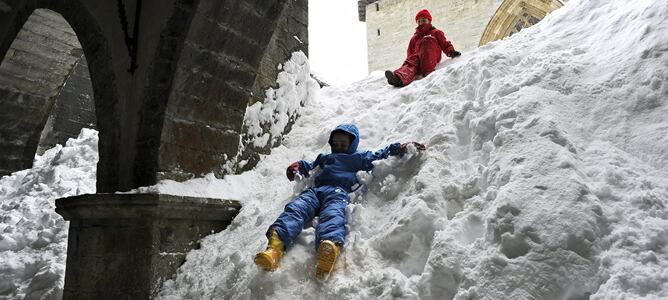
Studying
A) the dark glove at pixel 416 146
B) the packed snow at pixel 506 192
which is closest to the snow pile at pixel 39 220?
the packed snow at pixel 506 192

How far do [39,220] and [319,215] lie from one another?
3246mm

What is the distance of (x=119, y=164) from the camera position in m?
3.35

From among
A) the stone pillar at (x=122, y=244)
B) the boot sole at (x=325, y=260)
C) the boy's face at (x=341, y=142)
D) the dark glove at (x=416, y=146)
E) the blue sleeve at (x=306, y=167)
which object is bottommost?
the boot sole at (x=325, y=260)

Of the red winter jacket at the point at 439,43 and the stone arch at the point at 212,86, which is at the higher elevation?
the red winter jacket at the point at 439,43

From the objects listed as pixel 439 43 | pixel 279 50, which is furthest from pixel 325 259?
pixel 439 43

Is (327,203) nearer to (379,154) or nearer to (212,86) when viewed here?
(379,154)

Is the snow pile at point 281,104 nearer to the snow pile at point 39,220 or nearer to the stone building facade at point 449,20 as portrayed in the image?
the snow pile at point 39,220

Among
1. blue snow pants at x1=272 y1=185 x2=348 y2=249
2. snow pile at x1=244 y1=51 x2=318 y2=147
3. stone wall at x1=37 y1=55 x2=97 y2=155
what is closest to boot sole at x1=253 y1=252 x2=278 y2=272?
blue snow pants at x1=272 y1=185 x2=348 y2=249

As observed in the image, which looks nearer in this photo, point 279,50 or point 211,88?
point 211,88

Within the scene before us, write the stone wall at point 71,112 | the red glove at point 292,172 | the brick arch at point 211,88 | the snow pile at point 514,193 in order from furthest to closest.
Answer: the stone wall at point 71,112, the brick arch at point 211,88, the red glove at point 292,172, the snow pile at point 514,193

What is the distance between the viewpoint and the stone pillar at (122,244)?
280 cm

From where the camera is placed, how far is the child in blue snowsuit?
2.33 metres

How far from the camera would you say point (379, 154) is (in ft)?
9.65

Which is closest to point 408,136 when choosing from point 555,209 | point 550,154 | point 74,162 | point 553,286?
point 550,154
